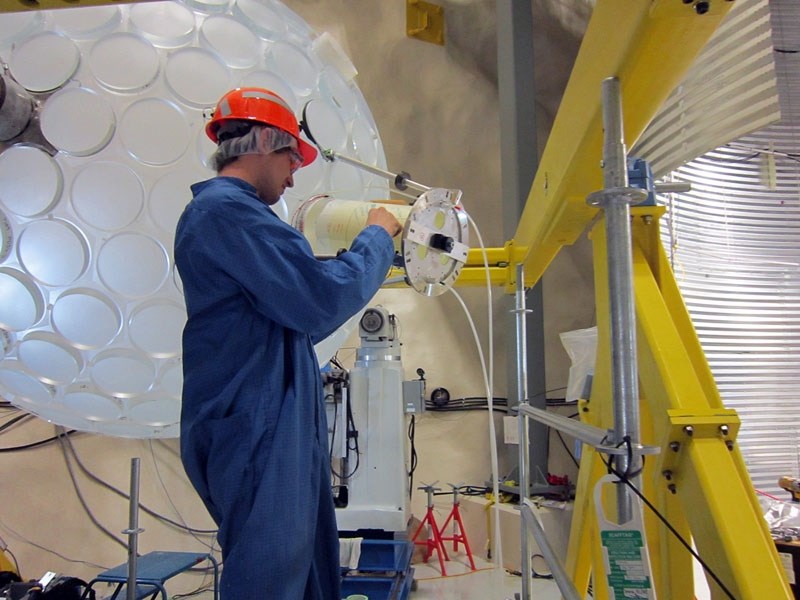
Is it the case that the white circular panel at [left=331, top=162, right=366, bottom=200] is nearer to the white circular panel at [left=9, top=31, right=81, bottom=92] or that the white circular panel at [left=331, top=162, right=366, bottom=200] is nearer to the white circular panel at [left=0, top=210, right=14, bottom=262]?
the white circular panel at [left=9, top=31, right=81, bottom=92]

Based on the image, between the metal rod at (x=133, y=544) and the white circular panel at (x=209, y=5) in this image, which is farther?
the metal rod at (x=133, y=544)

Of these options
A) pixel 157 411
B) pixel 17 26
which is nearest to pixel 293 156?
pixel 17 26

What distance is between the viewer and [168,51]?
1206 mm

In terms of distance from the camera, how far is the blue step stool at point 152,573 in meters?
1.99

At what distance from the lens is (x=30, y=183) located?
1123mm

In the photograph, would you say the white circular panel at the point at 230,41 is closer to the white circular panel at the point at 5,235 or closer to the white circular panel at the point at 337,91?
the white circular panel at the point at 337,91

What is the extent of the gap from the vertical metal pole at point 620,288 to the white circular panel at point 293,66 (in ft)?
2.97

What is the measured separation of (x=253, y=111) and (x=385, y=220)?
0.36 metres

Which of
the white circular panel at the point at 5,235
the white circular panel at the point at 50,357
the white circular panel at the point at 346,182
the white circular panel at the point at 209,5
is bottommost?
the white circular panel at the point at 50,357

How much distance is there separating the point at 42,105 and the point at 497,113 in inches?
135

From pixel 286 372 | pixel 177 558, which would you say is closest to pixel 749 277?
pixel 286 372

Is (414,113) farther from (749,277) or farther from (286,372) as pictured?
(286,372)

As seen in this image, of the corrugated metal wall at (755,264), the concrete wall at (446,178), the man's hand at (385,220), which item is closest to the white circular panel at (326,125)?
the man's hand at (385,220)

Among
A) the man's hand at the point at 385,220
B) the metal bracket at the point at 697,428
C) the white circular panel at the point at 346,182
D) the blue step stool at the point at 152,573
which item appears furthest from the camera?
the blue step stool at the point at 152,573
